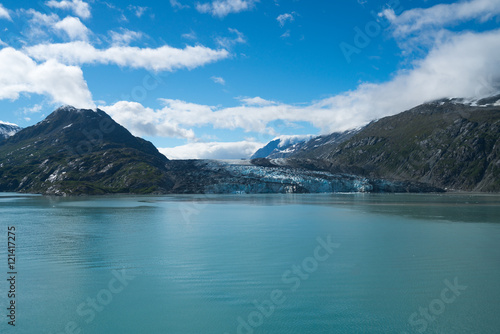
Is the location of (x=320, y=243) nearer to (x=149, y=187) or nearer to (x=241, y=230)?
(x=241, y=230)

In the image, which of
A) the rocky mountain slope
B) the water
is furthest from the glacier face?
the water

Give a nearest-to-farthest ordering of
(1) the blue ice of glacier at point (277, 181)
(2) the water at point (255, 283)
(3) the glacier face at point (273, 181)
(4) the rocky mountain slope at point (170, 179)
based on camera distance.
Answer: (2) the water at point (255, 283)
(4) the rocky mountain slope at point (170, 179)
(3) the glacier face at point (273, 181)
(1) the blue ice of glacier at point (277, 181)

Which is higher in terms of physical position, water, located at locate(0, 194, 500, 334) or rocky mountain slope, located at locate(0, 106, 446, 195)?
rocky mountain slope, located at locate(0, 106, 446, 195)

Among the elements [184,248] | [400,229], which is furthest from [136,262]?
[400,229]

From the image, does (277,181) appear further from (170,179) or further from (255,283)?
(255,283)

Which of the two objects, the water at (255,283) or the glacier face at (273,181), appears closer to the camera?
the water at (255,283)

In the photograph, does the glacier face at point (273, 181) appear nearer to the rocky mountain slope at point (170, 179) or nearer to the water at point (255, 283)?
the rocky mountain slope at point (170, 179)

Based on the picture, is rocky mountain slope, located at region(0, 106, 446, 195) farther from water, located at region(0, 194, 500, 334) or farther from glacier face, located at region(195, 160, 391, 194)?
water, located at region(0, 194, 500, 334)

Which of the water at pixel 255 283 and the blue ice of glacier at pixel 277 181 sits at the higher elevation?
the blue ice of glacier at pixel 277 181

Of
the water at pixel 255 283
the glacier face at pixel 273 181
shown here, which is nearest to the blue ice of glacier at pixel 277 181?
the glacier face at pixel 273 181

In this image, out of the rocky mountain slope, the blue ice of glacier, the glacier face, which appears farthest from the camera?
the blue ice of glacier

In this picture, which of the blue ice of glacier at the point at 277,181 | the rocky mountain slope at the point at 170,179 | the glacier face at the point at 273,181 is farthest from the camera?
the blue ice of glacier at the point at 277,181

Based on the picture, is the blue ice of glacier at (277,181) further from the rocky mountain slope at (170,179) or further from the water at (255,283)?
the water at (255,283)
